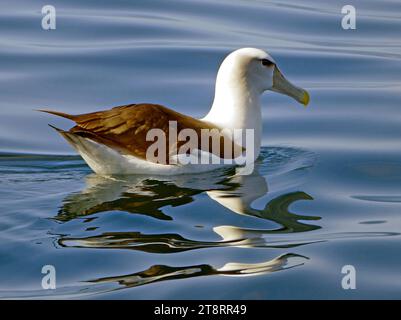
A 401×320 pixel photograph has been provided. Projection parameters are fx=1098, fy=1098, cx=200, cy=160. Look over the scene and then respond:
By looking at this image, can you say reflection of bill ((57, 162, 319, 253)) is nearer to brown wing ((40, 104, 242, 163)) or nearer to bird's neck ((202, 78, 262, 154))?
brown wing ((40, 104, 242, 163))

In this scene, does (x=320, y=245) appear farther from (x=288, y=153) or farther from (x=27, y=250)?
(x=288, y=153)

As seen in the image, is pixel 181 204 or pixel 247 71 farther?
pixel 247 71

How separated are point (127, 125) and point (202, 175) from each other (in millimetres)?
876

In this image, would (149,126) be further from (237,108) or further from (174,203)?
(237,108)

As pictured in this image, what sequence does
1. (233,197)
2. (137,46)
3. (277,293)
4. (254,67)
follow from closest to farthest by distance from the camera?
(277,293)
(233,197)
(254,67)
(137,46)

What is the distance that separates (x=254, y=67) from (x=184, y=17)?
655cm

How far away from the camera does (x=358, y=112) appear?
1276 cm

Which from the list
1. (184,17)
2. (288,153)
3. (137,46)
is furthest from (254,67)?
(184,17)

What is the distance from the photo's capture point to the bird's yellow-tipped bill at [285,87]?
10.9 meters

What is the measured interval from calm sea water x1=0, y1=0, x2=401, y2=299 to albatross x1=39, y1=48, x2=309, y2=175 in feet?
0.54

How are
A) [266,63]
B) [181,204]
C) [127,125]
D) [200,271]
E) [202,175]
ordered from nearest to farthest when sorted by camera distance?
[200,271]
[181,204]
[127,125]
[202,175]
[266,63]

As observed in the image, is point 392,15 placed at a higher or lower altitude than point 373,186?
higher

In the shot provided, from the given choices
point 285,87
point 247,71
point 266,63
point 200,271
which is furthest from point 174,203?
point 285,87

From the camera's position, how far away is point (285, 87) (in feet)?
36.0
